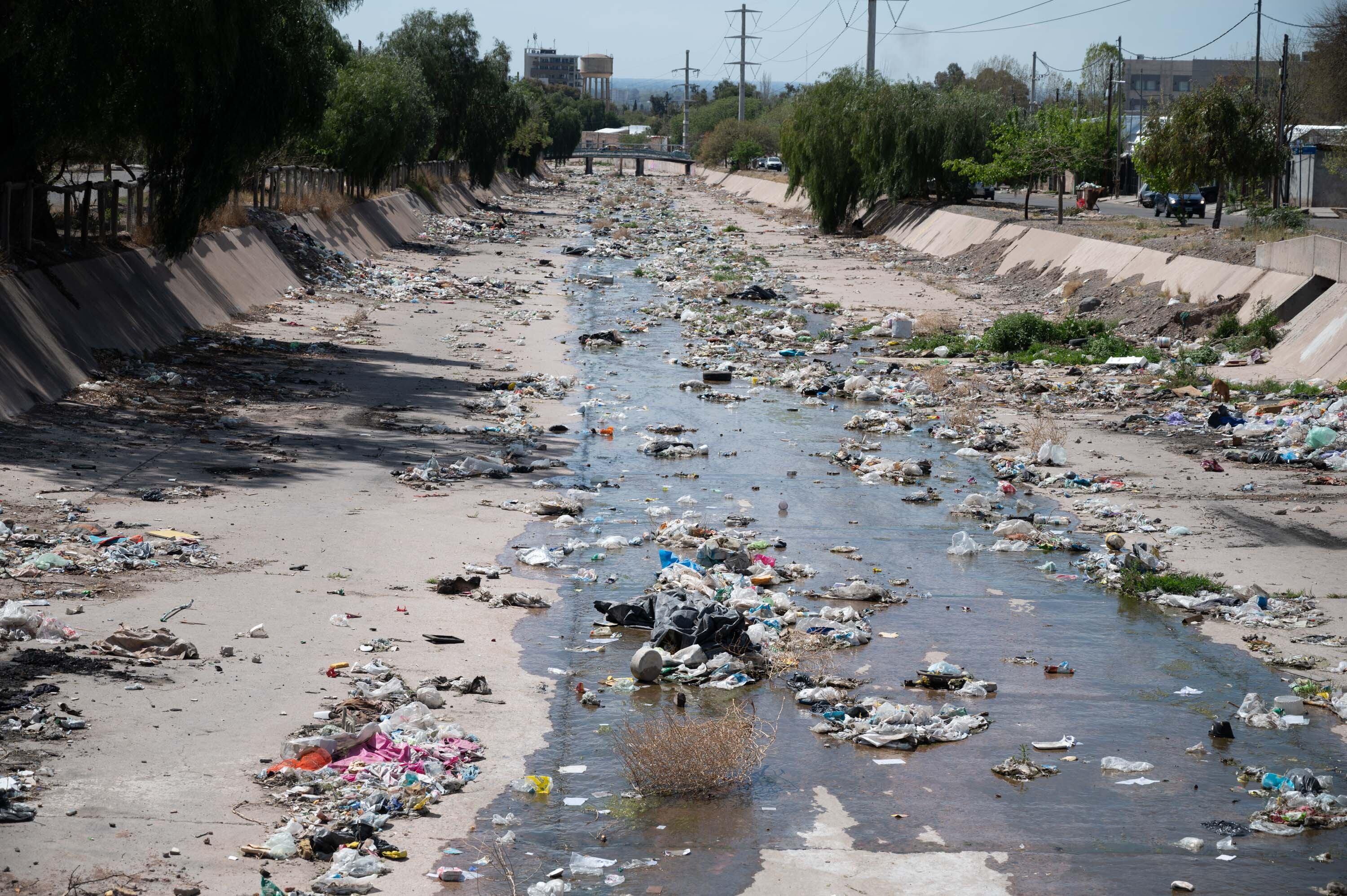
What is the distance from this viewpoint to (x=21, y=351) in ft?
43.6

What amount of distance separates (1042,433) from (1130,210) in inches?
1570

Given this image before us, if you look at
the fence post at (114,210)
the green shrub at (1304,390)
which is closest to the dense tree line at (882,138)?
the green shrub at (1304,390)

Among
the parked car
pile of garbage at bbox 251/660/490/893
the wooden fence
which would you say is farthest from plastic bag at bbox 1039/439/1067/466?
the parked car

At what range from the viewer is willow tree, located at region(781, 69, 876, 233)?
49.1 metres

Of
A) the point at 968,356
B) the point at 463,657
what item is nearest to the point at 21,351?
the point at 463,657

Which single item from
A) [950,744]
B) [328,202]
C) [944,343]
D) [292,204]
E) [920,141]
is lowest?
[950,744]

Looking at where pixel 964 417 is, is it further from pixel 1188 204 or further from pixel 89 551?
pixel 1188 204

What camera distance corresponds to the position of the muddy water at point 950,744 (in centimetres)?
572

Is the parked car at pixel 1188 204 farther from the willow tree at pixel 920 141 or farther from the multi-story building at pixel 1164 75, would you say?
the multi-story building at pixel 1164 75

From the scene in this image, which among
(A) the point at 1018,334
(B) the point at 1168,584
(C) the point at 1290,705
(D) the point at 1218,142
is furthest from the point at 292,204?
(C) the point at 1290,705

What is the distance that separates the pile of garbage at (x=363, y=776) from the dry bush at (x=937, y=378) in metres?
12.6

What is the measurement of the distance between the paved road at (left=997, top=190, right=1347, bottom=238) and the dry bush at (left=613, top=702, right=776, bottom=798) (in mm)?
25144

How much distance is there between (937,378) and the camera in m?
19.0

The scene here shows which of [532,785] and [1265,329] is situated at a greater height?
[1265,329]
